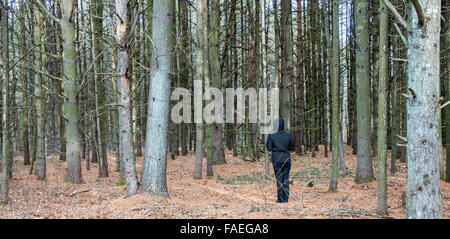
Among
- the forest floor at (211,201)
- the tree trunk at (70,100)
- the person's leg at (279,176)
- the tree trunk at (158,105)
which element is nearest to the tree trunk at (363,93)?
the forest floor at (211,201)

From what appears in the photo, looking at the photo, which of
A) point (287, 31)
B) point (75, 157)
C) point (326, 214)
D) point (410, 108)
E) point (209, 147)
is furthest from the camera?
point (287, 31)

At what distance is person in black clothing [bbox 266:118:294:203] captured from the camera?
7.01 m

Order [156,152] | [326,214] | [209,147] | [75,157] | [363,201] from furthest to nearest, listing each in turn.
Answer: [209,147] < [75,157] < [363,201] < [156,152] < [326,214]

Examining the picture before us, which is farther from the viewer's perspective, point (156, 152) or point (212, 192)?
point (212, 192)

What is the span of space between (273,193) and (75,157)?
599 cm

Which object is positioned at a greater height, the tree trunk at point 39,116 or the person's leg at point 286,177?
the tree trunk at point 39,116

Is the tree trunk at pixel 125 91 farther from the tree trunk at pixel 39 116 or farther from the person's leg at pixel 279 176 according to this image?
the tree trunk at pixel 39 116

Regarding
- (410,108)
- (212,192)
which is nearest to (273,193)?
(212,192)

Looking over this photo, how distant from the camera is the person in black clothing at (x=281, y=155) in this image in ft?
23.0

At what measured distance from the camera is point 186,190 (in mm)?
8758

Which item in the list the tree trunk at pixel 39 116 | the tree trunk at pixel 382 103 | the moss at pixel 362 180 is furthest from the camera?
the tree trunk at pixel 39 116

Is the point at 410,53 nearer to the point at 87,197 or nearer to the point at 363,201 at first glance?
the point at 363,201

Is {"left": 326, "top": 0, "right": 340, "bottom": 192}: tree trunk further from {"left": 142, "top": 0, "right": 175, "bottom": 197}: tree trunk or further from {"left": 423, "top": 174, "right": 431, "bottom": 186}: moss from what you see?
{"left": 142, "top": 0, "right": 175, "bottom": 197}: tree trunk

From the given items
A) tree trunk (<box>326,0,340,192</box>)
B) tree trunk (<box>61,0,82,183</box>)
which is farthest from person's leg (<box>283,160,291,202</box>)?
tree trunk (<box>61,0,82,183</box>)
